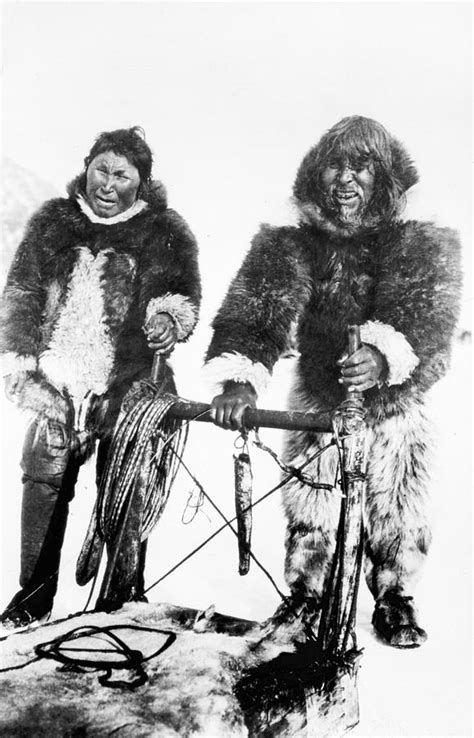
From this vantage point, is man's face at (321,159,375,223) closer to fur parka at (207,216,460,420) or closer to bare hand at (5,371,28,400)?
fur parka at (207,216,460,420)

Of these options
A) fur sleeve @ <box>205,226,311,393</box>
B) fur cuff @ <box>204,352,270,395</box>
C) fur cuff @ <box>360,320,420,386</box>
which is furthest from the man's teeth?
fur cuff @ <box>204,352,270,395</box>

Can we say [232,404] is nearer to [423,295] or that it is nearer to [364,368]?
[364,368]

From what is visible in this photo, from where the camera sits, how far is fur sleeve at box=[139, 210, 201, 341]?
2.34 metres

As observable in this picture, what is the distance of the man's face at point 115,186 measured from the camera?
95.8 inches

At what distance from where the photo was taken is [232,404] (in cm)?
210

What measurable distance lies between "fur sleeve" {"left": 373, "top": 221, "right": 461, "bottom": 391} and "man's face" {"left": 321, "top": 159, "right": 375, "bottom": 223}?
13cm

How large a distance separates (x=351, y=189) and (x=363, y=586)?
102cm

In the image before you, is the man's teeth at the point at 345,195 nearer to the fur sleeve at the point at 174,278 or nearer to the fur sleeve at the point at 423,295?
the fur sleeve at the point at 423,295

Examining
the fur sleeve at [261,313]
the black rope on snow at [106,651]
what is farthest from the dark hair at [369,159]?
the black rope on snow at [106,651]

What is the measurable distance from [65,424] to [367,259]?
0.96m

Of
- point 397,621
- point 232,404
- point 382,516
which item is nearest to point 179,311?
point 232,404

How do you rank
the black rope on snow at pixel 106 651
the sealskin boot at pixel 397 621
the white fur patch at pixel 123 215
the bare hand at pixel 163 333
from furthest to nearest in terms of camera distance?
the white fur patch at pixel 123 215, the bare hand at pixel 163 333, the sealskin boot at pixel 397 621, the black rope on snow at pixel 106 651

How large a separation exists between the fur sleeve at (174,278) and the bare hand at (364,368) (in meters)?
0.50

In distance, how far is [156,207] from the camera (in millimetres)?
2436
